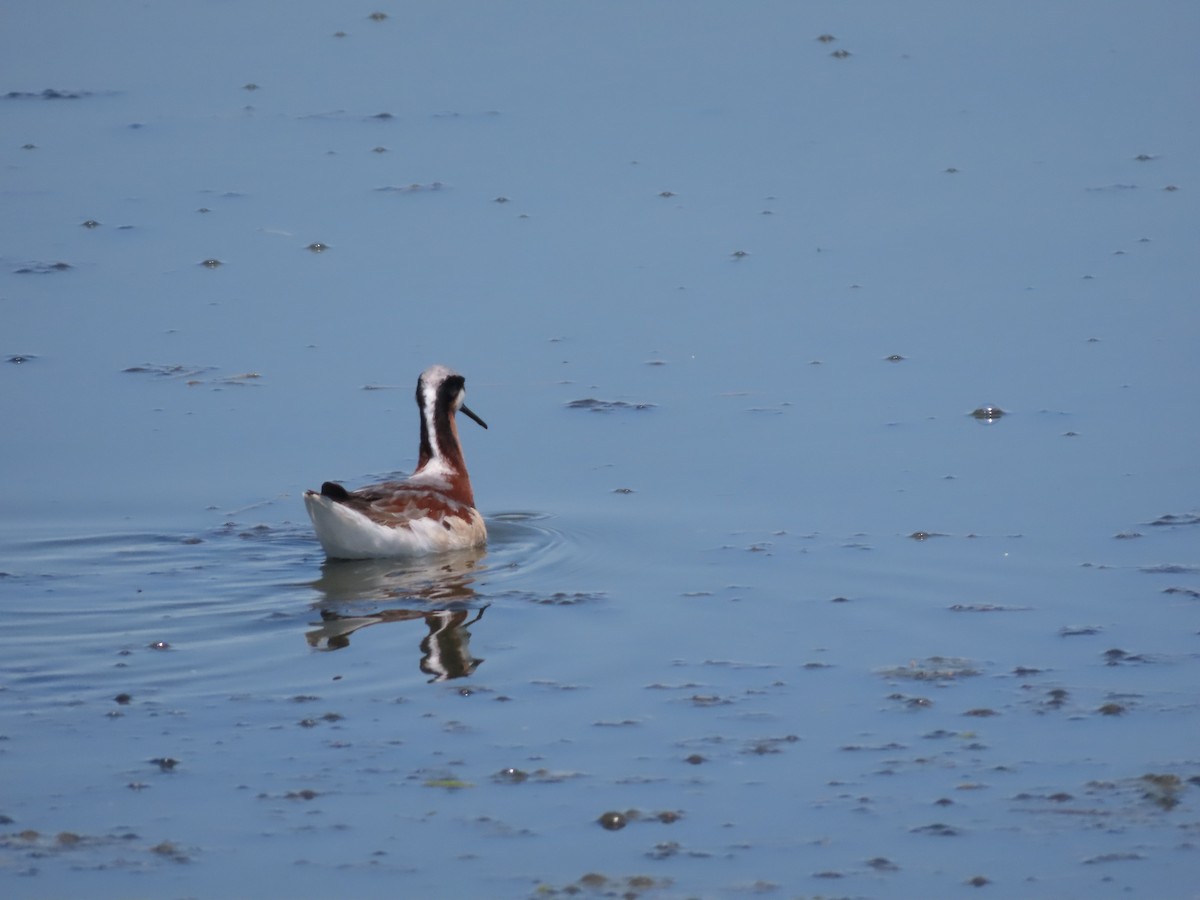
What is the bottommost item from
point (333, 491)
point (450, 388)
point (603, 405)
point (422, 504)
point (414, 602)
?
point (414, 602)

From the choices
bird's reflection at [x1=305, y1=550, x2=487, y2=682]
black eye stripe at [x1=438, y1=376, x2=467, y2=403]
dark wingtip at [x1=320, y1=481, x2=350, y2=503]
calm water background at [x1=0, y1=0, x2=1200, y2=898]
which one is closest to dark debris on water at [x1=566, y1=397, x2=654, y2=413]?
calm water background at [x1=0, y1=0, x2=1200, y2=898]

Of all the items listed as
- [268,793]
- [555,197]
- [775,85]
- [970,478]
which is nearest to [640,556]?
[970,478]

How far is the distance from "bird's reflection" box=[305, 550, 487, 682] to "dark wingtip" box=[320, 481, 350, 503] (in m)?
0.43

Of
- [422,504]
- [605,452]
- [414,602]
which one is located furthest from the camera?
[605,452]

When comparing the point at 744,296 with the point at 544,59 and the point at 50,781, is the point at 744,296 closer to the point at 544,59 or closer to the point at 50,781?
the point at 544,59

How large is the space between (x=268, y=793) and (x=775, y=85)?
1093cm

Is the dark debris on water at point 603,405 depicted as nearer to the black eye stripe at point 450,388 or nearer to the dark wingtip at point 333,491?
the black eye stripe at point 450,388

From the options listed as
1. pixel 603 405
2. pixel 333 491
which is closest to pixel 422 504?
pixel 333 491

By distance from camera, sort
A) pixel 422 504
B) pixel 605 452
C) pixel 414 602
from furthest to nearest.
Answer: pixel 605 452 < pixel 422 504 < pixel 414 602

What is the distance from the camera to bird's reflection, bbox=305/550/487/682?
857 centimetres

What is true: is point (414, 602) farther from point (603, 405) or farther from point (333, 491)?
point (603, 405)

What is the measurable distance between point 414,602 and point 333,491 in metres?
0.68

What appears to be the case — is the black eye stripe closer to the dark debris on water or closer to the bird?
the bird

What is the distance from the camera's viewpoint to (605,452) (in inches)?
436
